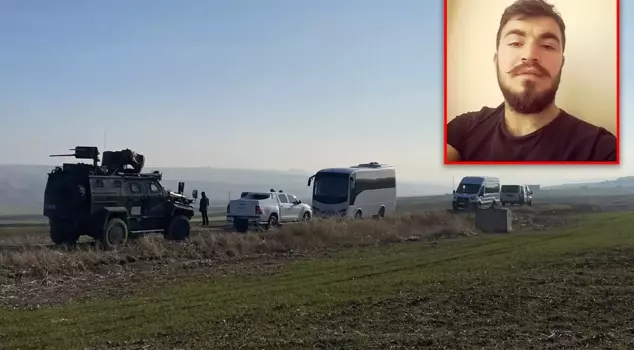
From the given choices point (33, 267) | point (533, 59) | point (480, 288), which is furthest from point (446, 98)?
point (33, 267)

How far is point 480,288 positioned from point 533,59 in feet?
19.2

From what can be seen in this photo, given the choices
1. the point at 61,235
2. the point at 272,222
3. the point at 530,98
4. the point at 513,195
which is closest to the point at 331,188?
the point at 272,222

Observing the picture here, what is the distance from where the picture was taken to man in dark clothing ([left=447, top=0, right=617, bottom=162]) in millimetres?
9125

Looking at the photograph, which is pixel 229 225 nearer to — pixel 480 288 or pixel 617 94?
pixel 480 288

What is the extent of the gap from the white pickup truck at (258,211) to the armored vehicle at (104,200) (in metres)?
7.11

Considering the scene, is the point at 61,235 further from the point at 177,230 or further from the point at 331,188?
the point at 331,188

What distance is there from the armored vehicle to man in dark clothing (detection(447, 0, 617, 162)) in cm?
1508

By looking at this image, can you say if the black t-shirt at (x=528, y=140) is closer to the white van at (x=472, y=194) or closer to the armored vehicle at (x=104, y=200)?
the armored vehicle at (x=104, y=200)

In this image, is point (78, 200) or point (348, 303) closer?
point (348, 303)

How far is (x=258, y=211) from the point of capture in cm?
3102

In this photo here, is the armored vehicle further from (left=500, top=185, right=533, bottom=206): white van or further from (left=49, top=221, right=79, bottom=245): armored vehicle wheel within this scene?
(left=500, top=185, right=533, bottom=206): white van

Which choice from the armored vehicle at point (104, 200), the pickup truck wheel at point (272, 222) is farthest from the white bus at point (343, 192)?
the armored vehicle at point (104, 200)

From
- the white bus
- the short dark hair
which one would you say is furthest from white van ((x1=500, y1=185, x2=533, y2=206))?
the short dark hair

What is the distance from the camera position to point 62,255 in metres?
17.5
